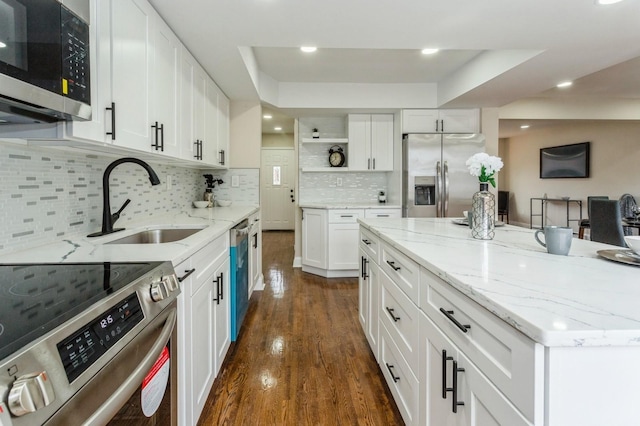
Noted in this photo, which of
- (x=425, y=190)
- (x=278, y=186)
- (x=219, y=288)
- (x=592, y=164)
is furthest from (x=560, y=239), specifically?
(x=278, y=186)

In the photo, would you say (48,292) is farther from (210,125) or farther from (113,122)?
(210,125)

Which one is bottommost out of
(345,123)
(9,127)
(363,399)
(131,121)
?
(363,399)

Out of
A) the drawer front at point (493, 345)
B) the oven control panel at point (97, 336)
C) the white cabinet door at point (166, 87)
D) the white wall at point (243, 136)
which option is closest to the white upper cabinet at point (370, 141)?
the white wall at point (243, 136)

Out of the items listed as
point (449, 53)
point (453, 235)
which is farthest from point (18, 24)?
point (449, 53)

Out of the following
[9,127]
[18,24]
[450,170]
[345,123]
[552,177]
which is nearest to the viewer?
[18,24]

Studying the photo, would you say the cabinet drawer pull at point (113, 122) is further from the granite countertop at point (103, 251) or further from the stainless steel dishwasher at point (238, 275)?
the stainless steel dishwasher at point (238, 275)

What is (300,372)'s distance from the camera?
6.63 ft

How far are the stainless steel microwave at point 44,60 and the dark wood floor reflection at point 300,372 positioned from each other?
1.49 m

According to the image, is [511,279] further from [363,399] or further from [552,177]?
[552,177]

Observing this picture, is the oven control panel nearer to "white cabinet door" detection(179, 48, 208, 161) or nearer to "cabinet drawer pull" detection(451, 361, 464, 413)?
"cabinet drawer pull" detection(451, 361, 464, 413)

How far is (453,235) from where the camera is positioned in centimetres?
170

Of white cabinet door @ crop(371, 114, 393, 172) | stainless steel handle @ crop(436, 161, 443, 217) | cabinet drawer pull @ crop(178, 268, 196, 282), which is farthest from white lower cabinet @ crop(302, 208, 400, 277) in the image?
cabinet drawer pull @ crop(178, 268, 196, 282)

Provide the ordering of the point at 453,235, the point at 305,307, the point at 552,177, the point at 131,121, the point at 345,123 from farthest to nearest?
the point at 552,177 → the point at 345,123 → the point at 305,307 → the point at 453,235 → the point at 131,121

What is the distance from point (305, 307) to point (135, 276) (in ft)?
7.70
